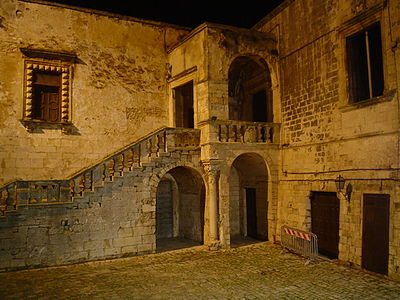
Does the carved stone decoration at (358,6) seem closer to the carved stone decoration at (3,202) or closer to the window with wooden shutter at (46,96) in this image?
the window with wooden shutter at (46,96)

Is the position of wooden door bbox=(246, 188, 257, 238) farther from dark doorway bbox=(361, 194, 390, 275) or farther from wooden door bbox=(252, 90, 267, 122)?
dark doorway bbox=(361, 194, 390, 275)

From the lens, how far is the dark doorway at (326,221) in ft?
36.0

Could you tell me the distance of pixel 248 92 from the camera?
1641cm

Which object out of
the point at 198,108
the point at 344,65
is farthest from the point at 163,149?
the point at 344,65

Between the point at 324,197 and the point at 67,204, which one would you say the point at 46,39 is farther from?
the point at 324,197

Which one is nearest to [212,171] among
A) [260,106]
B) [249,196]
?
[249,196]

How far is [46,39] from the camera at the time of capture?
1328cm

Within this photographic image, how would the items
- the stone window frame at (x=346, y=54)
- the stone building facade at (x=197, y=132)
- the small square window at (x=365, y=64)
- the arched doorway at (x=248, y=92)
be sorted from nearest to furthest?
the stone window frame at (x=346, y=54) < the stone building facade at (x=197, y=132) < the small square window at (x=365, y=64) < the arched doorway at (x=248, y=92)

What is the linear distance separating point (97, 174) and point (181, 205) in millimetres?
4706

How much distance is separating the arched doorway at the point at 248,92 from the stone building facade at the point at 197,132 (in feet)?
0.24

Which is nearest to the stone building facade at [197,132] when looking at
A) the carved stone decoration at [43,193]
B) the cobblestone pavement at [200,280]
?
the carved stone decoration at [43,193]

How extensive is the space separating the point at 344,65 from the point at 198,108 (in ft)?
16.6

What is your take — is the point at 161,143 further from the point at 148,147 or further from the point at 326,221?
the point at 326,221

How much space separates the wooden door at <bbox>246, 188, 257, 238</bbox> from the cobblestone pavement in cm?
338
